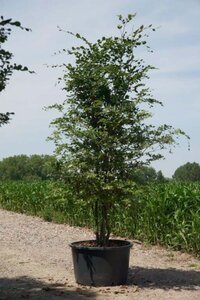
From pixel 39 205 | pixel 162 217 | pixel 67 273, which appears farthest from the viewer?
pixel 39 205

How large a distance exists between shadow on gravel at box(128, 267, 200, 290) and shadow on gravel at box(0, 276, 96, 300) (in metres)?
1.06

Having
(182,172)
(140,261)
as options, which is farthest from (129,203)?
(182,172)

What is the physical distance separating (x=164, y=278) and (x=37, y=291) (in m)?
2.24

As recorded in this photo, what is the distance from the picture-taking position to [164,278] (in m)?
7.85

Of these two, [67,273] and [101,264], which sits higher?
[101,264]

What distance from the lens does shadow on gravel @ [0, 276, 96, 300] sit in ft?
21.2

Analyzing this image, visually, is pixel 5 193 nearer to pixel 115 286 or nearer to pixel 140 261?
pixel 140 261

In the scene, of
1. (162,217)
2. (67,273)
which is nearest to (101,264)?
(67,273)

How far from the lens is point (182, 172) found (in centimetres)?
9619

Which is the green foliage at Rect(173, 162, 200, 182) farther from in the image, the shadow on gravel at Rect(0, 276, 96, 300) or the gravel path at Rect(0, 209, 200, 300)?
the shadow on gravel at Rect(0, 276, 96, 300)

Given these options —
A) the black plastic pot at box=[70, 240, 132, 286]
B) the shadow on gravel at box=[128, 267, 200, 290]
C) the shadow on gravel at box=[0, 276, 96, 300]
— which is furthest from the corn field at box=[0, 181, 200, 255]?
the shadow on gravel at box=[0, 276, 96, 300]

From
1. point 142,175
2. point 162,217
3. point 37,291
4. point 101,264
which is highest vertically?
point 142,175

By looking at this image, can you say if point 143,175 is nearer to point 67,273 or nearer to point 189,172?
point 67,273

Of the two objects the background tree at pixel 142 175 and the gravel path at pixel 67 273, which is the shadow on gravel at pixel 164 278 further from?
the background tree at pixel 142 175
